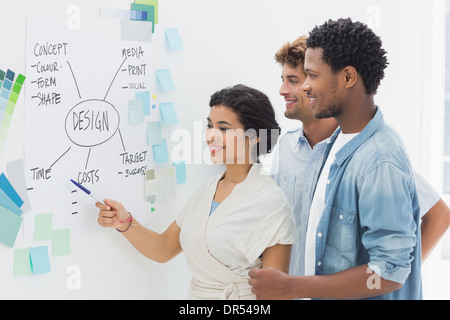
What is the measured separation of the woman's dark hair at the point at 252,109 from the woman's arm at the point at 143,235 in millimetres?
343

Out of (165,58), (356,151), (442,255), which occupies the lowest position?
(442,255)

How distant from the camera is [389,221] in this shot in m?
1.25

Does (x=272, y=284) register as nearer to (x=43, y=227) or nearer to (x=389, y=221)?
(x=389, y=221)

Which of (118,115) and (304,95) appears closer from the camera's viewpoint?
(118,115)

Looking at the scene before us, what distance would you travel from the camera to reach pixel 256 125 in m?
1.46

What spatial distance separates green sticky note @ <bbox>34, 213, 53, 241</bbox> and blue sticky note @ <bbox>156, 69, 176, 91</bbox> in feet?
1.56

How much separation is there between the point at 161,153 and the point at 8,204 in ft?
1.50

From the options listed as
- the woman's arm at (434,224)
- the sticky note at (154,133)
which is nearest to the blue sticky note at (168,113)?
the sticky note at (154,133)

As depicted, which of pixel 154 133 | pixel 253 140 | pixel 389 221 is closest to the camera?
pixel 389 221

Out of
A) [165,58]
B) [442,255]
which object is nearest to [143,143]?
[165,58]

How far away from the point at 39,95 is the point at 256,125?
54cm

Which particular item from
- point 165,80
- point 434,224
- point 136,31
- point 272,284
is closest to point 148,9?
point 136,31
